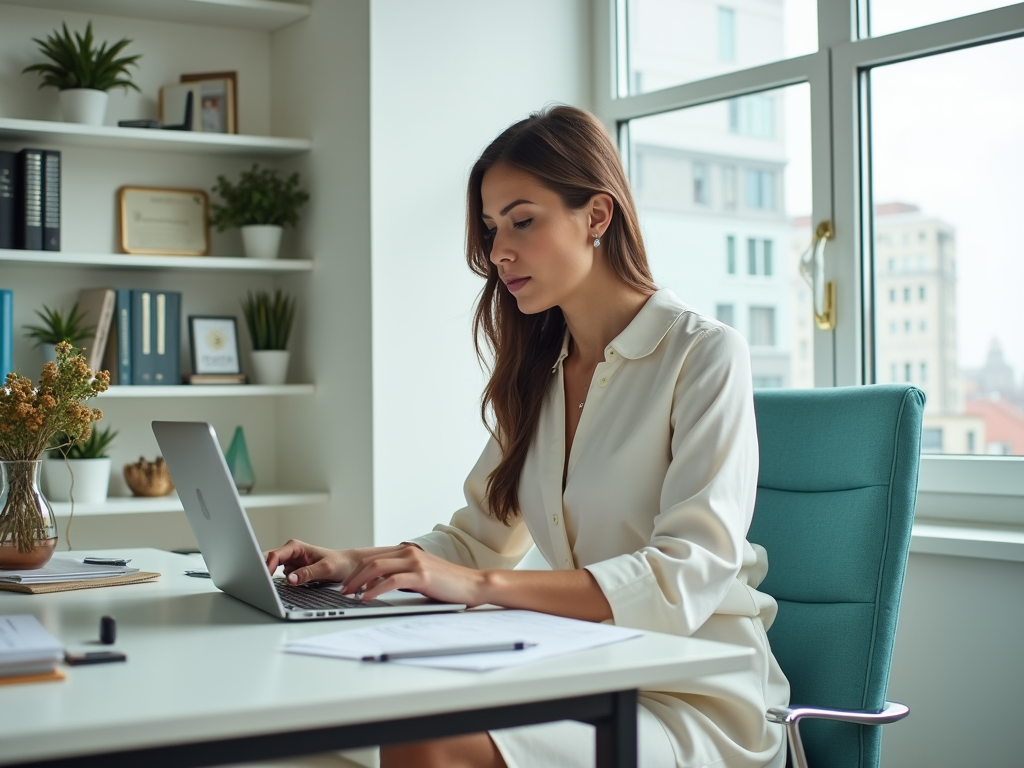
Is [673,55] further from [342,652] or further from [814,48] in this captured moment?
[342,652]

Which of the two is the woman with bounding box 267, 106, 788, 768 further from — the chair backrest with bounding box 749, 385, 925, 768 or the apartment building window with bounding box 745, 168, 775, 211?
the apartment building window with bounding box 745, 168, 775, 211

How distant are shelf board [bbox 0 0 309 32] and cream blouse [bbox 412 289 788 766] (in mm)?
1869

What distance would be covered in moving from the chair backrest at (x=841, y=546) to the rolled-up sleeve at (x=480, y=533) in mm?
415

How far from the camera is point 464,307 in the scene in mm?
3240

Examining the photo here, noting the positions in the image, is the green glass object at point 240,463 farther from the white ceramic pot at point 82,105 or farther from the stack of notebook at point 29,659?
the stack of notebook at point 29,659

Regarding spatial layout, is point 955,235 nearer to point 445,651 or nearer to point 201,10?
point 445,651

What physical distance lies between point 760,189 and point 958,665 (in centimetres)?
135

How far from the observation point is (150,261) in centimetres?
315

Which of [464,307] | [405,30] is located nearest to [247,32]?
[405,30]

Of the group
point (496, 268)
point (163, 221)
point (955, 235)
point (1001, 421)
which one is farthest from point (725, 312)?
point (163, 221)

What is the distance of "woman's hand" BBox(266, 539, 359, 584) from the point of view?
61.2 inches

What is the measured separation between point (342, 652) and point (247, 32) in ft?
9.54

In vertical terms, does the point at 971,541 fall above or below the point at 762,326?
below

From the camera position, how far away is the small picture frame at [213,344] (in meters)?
3.35
